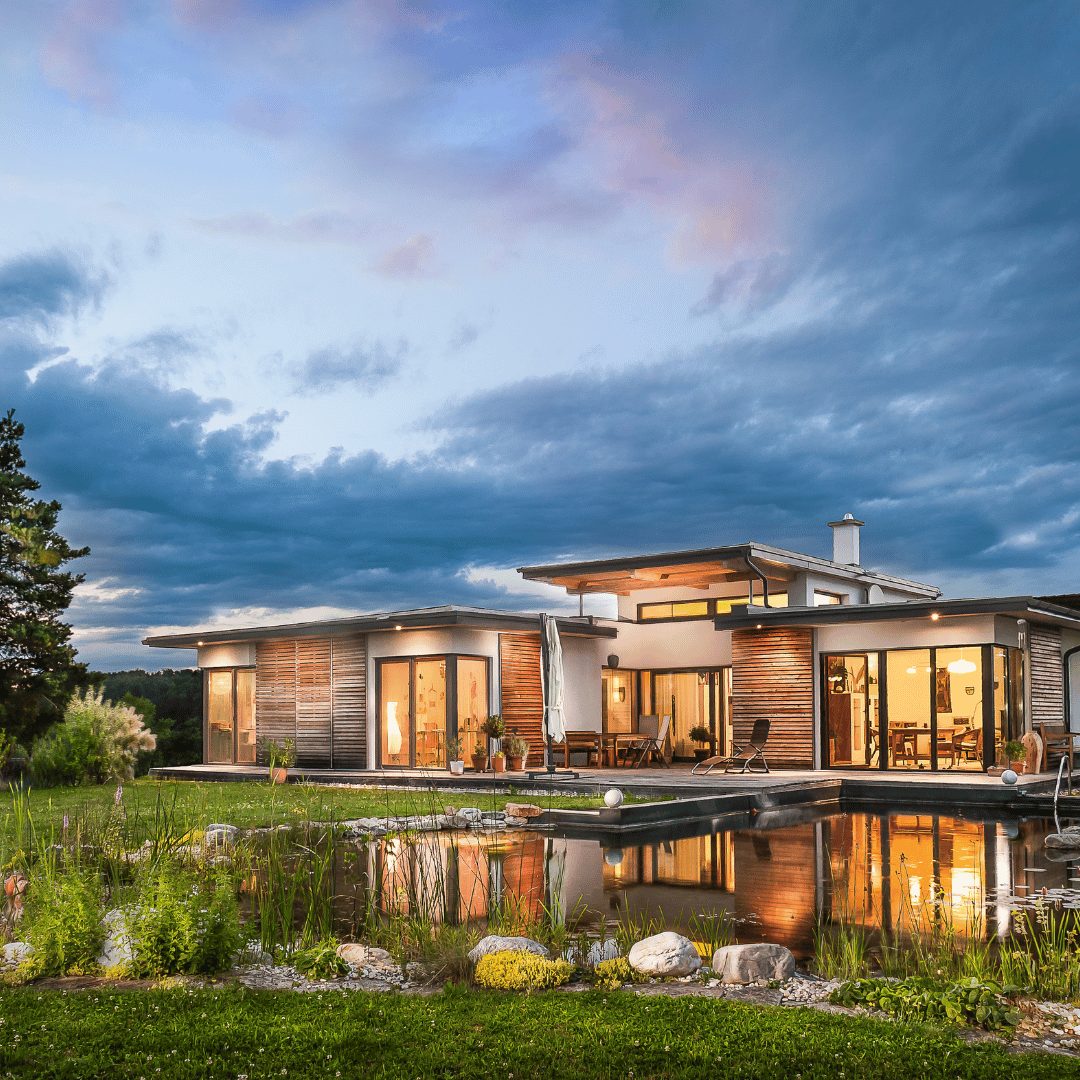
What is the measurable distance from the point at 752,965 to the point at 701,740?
16.6 metres

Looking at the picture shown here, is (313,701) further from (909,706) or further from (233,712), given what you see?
(909,706)

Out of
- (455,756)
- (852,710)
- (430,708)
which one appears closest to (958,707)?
(852,710)

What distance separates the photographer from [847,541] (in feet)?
79.3

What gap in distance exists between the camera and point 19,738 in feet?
58.5

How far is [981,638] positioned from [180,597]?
1809 centimetres

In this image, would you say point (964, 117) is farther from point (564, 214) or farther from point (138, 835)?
point (138, 835)

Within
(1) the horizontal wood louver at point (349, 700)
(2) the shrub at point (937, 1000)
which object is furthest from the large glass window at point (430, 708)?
(2) the shrub at point (937, 1000)

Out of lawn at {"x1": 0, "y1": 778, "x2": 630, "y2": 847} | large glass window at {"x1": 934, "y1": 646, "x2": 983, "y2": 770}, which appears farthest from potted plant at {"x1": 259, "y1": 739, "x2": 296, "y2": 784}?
large glass window at {"x1": 934, "y1": 646, "x2": 983, "y2": 770}

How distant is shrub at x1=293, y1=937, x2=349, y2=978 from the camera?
5.16 m

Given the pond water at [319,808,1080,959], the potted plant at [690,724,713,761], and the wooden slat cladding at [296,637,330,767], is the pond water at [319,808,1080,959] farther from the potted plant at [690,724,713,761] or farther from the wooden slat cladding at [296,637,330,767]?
the wooden slat cladding at [296,637,330,767]

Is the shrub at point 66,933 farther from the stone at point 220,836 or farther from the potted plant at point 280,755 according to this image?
the potted plant at point 280,755

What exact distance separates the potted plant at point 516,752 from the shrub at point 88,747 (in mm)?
6234

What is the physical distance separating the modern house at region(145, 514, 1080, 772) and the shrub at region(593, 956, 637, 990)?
12.7 meters

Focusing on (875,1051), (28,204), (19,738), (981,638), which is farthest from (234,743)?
(875,1051)
